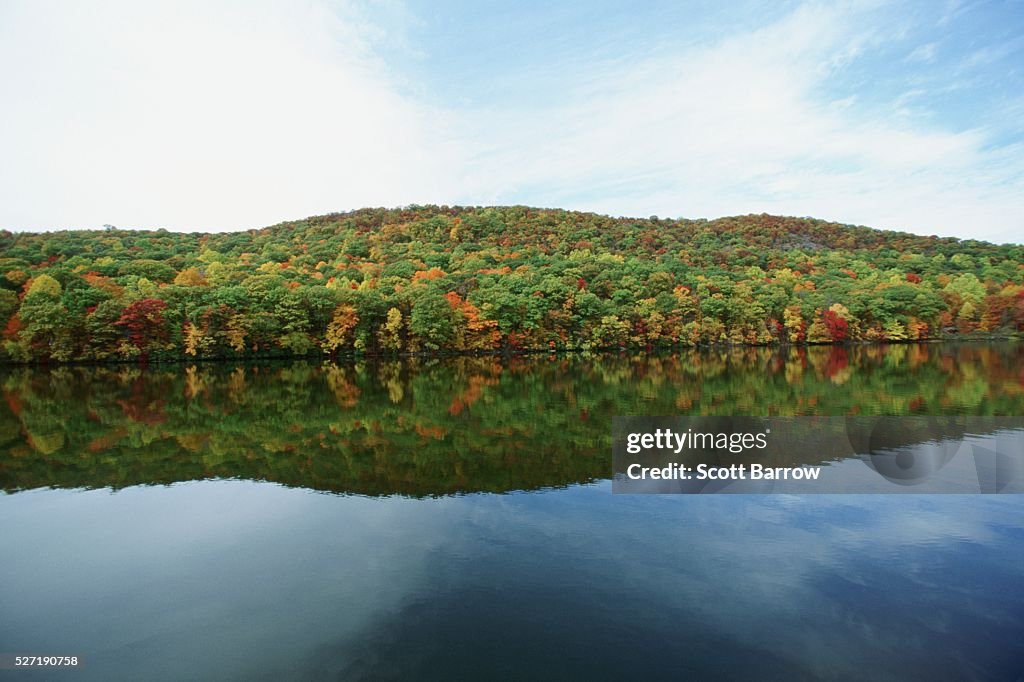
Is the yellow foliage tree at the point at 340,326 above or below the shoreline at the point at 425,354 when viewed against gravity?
above

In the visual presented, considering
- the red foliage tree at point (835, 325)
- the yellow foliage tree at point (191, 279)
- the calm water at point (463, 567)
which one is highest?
the yellow foliage tree at point (191, 279)

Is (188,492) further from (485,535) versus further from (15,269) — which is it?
(15,269)

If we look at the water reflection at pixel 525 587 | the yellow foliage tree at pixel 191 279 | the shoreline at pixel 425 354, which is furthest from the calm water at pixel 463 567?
the yellow foliage tree at pixel 191 279

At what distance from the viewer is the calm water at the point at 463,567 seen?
5641mm

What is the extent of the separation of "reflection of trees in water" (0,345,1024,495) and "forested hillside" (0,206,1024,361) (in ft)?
30.9

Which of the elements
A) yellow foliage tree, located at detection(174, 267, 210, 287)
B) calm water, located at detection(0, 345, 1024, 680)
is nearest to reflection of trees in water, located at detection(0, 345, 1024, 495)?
calm water, located at detection(0, 345, 1024, 680)

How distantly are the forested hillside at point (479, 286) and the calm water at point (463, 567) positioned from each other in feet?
104

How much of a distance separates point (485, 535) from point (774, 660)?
4.38 m

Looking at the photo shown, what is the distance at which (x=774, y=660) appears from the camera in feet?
18.0

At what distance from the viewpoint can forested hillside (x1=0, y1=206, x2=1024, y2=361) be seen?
4444 cm

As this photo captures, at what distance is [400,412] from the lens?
19859mm

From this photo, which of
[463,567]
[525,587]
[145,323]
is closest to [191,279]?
[145,323]

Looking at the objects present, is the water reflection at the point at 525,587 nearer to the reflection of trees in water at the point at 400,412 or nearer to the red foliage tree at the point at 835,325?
the reflection of trees in water at the point at 400,412

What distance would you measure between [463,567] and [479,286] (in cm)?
5153
